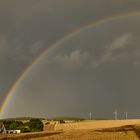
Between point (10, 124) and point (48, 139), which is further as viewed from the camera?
point (10, 124)

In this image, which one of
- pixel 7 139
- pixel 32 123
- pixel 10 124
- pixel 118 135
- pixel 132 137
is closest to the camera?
pixel 132 137

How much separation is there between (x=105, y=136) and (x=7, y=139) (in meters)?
16.6

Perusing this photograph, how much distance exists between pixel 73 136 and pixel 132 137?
29.4 ft

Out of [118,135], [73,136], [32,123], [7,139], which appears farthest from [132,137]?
[32,123]

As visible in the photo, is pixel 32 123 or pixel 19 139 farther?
pixel 32 123

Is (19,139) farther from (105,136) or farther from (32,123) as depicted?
(32,123)

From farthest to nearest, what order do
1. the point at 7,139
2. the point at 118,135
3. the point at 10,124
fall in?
1. the point at 10,124
2. the point at 7,139
3. the point at 118,135

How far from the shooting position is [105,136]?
51.5 meters

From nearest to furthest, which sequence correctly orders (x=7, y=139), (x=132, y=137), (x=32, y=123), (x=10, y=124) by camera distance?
(x=132, y=137), (x=7, y=139), (x=32, y=123), (x=10, y=124)

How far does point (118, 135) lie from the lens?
52.7 metres

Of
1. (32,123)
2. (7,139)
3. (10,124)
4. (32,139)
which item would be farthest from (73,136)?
(10,124)

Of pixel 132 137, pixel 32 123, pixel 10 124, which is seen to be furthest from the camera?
pixel 10 124

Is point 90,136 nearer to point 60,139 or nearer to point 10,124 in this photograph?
point 60,139

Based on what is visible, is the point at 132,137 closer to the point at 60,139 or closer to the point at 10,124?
the point at 60,139
